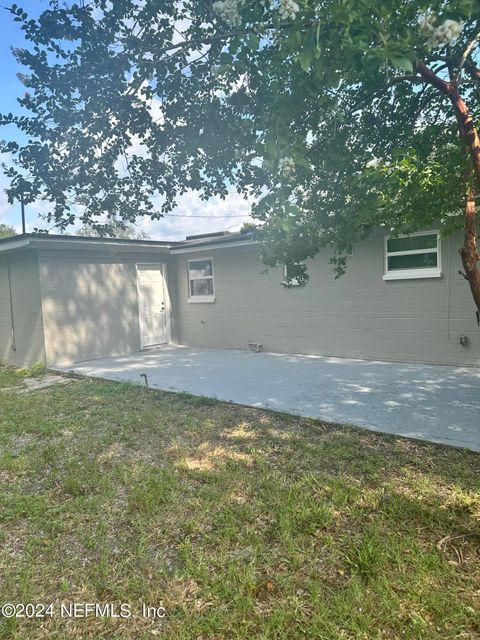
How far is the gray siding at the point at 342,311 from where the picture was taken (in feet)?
23.6

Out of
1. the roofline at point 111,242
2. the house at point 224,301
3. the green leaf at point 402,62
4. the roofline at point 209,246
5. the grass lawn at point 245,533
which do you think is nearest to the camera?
the green leaf at point 402,62

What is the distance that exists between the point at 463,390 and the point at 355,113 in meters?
3.74

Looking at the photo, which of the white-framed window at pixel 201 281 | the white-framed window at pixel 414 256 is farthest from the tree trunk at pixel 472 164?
the white-framed window at pixel 201 281

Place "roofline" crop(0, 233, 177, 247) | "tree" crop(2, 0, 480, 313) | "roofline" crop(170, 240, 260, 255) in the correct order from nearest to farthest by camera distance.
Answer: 1. "tree" crop(2, 0, 480, 313)
2. "roofline" crop(0, 233, 177, 247)
3. "roofline" crop(170, 240, 260, 255)

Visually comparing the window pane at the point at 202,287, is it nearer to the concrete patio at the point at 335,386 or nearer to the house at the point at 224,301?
the house at the point at 224,301

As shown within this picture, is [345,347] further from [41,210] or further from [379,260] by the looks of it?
[41,210]

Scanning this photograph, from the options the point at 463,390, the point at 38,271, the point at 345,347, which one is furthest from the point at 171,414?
the point at 38,271

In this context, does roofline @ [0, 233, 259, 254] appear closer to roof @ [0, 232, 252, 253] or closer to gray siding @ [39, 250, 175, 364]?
roof @ [0, 232, 252, 253]

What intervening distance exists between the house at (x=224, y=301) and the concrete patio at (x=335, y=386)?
54 centimetres

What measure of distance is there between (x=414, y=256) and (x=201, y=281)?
5.32m

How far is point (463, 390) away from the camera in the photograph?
5668 mm

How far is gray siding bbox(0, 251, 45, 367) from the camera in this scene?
349 inches

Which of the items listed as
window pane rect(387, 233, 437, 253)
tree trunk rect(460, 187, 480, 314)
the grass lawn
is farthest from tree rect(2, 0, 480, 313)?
window pane rect(387, 233, 437, 253)

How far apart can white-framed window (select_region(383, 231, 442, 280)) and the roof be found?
8.52 feet
